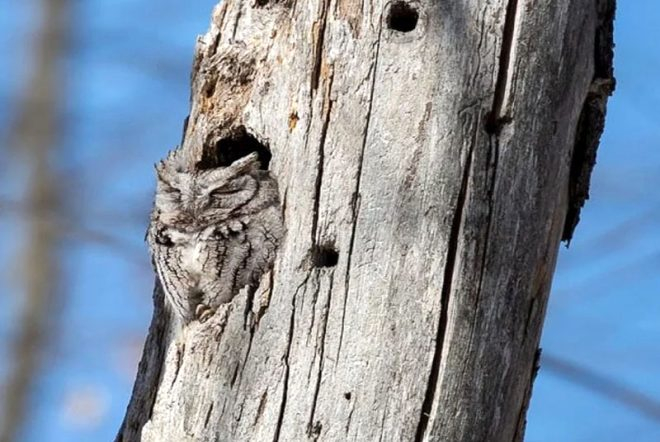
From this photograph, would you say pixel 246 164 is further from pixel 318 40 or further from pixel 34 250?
pixel 34 250

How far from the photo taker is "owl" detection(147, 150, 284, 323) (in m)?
2.02

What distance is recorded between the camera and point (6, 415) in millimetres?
3928

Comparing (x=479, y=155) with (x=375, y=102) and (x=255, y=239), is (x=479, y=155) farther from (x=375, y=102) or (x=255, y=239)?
(x=255, y=239)

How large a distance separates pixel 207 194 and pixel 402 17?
1.79 ft

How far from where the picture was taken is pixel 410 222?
1.86 m

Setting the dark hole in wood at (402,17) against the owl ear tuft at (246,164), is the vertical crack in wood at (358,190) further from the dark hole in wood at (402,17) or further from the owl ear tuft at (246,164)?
the owl ear tuft at (246,164)

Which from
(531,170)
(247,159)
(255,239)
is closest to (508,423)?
(531,170)

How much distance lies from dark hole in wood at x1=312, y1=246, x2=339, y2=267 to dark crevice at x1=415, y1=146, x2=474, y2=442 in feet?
0.70

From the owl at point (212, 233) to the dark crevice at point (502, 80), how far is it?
44 cm

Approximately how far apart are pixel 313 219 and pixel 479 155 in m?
0.33

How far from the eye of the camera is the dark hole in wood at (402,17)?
1965 mm

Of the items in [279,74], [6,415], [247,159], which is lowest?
[6,415]

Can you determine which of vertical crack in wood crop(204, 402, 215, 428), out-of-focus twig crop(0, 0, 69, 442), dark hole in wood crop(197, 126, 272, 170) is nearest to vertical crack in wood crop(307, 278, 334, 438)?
vertical crack in wood crop(204, 402, 215, 428)

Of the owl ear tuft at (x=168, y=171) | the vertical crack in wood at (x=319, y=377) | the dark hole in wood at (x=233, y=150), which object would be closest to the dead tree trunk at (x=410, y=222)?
the vertical crack in wood at (x=319, y=377)
